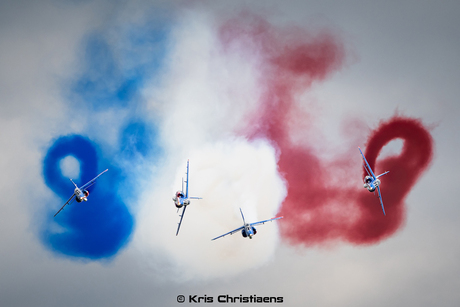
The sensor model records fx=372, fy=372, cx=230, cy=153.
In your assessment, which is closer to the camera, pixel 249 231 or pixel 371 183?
pixel 371 183

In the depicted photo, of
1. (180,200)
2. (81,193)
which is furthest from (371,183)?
(81,193)

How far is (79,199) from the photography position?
86500 millimetres

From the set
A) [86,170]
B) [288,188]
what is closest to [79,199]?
[86,170]

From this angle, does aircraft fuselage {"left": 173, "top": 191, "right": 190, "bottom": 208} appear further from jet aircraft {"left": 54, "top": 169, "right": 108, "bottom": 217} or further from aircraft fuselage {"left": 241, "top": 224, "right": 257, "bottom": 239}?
jet aircraft {"left": 54, "top": 169, "right": 108, "bottom": 217}

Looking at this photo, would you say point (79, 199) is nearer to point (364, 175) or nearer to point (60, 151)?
point (60, 151)

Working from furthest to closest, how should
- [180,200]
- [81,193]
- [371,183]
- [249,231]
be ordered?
1. [81,193]
2. [249,231]
3. [180,200]
4. [371,183]

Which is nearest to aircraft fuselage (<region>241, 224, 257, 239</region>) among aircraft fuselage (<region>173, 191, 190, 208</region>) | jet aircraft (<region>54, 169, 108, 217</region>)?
aircraft fuselage (<region>173, 191, 190, 208</region>)

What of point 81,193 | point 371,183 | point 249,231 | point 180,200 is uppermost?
point 81,193

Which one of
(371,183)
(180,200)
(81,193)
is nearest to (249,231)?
(180,200)

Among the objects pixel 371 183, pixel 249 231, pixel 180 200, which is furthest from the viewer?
pixel 249 231

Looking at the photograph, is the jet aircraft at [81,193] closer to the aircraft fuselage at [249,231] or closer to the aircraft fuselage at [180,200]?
the aircraft fuselage at [180,200]

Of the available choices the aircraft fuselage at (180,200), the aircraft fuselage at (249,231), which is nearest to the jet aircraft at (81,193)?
the aircraft fuselage at (180,200)

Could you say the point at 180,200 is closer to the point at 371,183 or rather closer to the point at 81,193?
the point at 81,193

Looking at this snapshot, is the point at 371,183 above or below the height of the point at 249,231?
above
